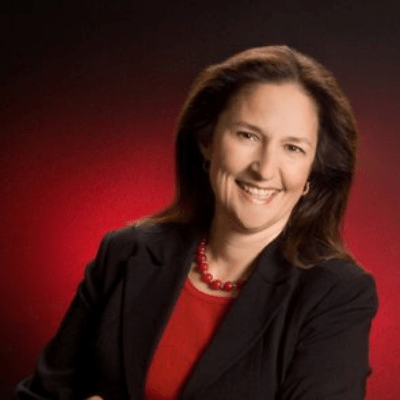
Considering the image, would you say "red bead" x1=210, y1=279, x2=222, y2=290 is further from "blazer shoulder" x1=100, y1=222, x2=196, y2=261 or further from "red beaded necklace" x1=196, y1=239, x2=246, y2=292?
"blazer shoulder" x1=100, y1=222, x2=196, y2=261

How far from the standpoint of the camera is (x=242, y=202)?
2.12 meters

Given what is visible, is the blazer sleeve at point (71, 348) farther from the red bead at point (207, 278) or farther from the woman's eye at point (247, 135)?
the woman's eye at point (247, 135)

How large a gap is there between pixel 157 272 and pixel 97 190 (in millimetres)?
797

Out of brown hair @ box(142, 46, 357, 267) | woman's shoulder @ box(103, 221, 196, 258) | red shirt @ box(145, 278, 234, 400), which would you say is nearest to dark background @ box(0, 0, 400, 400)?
brown hair @ box(142, 46, 357, 267)

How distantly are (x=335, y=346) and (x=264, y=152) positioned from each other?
435 mm

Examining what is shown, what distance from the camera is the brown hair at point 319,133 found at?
6.97 feet

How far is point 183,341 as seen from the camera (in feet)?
6.96

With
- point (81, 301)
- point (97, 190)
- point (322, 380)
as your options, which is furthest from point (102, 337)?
point (97, 190)

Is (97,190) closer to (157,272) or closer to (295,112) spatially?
(157,272)

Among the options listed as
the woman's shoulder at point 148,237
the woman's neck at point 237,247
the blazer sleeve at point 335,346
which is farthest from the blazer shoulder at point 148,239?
the blazer sleeve at point 335,346

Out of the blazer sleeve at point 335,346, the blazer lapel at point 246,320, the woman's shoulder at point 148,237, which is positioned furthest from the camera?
the woman's shoulder at point 148,237


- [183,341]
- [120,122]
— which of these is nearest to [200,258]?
[183,341]

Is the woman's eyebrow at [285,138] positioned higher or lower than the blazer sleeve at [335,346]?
higher

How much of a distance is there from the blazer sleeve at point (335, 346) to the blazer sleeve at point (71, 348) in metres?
0.53
